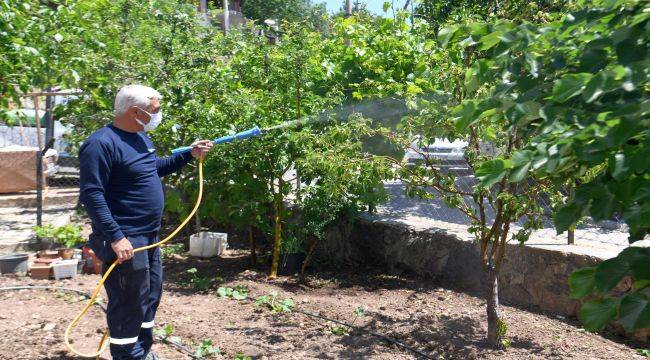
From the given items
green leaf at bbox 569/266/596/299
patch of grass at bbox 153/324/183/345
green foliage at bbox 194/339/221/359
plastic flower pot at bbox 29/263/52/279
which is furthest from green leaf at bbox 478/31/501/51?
plastic flower pot at bbox 29/263/52/279

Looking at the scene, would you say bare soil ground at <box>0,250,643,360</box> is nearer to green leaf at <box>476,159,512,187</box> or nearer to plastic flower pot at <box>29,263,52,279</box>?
plastic flower pot at <box>29,263,52,279</box>

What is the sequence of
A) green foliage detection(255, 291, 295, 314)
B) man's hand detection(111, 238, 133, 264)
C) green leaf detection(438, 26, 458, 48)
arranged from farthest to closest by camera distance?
green foliage detection(255, 291, 295, 314) < man's hand detection(111, 238, 133, 264) < green leaf detection(438, 26, 458, 48)

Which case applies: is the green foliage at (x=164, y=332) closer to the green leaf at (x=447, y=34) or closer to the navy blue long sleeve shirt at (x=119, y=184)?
the navy blue long sleeve shirt at (x=119, y=184)

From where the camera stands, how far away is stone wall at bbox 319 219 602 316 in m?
5.62

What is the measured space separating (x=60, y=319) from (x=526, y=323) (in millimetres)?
3660

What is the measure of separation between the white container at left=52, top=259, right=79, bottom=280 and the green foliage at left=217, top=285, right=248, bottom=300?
5.28 feet

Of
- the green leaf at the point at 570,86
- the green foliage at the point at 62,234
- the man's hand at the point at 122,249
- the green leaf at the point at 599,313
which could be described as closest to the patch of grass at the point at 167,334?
the man's hand at the point at 122,249

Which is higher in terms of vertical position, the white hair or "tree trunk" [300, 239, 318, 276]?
the white hair

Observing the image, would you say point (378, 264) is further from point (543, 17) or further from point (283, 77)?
point (543, 17)

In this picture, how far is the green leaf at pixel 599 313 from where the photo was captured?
1854 mm

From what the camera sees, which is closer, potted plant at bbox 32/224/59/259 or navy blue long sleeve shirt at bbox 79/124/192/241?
navy blue long sleeve shirt at bbox 79/124/192/241

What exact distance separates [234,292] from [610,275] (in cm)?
499

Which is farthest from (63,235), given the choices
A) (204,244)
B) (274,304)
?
(274,304)

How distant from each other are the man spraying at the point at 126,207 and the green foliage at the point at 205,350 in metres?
0.60
